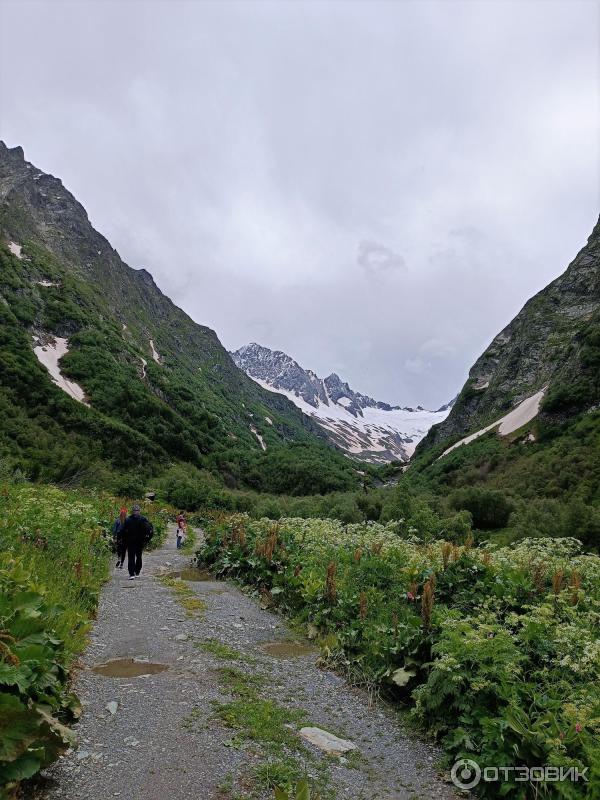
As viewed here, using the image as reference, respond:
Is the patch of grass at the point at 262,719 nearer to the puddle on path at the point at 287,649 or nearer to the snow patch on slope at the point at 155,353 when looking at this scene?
the puddle on path at the point at 287,649

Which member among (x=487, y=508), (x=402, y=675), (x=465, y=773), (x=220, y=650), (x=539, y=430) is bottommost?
(x=465, y=773)

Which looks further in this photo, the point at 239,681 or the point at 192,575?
the point at 192,575

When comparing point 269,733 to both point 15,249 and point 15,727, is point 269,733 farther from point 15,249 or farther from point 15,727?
point 15,249

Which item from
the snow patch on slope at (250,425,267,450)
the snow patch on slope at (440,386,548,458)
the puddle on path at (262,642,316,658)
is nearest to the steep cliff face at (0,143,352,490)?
the snow patch on slope at (250,425,267,450)

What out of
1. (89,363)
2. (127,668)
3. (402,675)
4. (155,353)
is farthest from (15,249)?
(402,675)

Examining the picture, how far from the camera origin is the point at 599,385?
49.9 metres

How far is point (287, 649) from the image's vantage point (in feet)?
28.6

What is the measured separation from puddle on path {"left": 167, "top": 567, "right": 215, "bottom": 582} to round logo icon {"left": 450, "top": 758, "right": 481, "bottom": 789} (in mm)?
11341

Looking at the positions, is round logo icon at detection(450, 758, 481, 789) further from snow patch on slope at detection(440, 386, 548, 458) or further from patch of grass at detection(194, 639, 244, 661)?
snow patch on slope at detection(440, 386, 548, 458)

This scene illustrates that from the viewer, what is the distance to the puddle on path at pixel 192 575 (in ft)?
49.9

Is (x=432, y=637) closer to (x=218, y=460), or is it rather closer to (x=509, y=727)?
(x=509, y=727)

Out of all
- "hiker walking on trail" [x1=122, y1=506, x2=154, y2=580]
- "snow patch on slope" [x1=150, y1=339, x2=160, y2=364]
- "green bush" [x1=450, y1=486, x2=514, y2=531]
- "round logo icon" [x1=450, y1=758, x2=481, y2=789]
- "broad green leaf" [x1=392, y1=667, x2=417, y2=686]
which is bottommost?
"round logo icon" [x1=450, y1=758, x2=481, y2=789]

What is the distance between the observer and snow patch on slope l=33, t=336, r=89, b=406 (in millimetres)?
77062

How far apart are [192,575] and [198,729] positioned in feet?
36.9
